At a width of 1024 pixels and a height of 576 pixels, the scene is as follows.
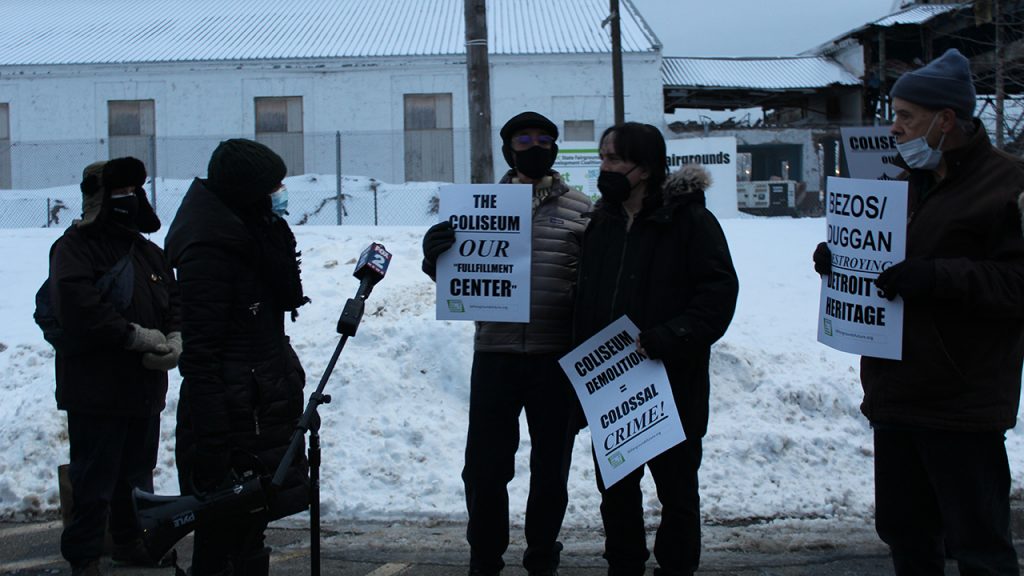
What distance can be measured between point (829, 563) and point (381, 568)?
2.43 meters

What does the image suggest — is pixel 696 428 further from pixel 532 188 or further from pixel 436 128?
pixel 436 128

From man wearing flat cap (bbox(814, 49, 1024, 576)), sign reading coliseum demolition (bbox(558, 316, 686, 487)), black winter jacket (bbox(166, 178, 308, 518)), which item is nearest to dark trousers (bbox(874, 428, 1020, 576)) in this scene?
man wearing flat cap (bbox(814, 49, 1024, 576))

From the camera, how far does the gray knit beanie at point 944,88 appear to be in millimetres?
3617

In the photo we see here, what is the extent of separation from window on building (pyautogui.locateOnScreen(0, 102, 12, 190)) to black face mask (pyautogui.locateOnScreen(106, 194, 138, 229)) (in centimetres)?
2511

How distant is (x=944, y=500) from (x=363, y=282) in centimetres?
238

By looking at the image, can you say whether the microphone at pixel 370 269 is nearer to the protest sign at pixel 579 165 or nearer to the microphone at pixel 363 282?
the microphone at pixel 363 282

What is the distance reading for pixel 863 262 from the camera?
150 inches

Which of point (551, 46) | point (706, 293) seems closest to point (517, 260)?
point (706, 293)

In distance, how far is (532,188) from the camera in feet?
15.2

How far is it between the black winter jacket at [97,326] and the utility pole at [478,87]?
5.90 meters

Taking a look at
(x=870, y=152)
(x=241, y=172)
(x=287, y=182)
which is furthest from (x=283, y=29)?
(x=870, y=152)

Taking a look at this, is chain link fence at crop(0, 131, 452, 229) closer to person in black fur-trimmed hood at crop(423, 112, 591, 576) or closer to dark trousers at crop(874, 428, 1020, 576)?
person in black fur-trimmed hood at crop(423, 112, 591, 576)

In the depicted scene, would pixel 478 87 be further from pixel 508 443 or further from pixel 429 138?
pixel 429 138

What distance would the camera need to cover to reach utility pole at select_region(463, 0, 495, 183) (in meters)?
10.8
